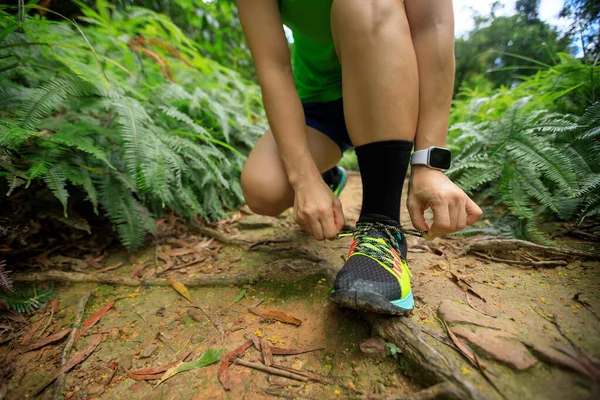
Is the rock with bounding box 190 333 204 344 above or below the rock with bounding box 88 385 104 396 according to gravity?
above

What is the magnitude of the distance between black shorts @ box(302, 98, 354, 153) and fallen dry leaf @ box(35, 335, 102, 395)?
5.48 feet

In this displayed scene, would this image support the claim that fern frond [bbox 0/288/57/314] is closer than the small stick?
No

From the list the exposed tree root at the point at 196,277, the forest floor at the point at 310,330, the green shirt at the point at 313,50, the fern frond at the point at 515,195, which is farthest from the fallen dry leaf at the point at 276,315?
the fern frond at the point at 515,195

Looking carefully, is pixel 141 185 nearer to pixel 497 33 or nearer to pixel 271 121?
pixel 271 121

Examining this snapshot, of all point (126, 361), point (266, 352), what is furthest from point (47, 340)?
point (266, 352)

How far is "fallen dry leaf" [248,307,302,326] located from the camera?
3.96 ft

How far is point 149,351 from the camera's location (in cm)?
113

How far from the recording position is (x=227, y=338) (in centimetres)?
116

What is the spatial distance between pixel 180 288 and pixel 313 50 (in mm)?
1700

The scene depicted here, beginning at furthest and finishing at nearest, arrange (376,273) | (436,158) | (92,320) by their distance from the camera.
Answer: (92,320), (436,158), (376,273)

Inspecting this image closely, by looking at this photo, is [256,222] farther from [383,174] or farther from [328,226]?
[383,174]

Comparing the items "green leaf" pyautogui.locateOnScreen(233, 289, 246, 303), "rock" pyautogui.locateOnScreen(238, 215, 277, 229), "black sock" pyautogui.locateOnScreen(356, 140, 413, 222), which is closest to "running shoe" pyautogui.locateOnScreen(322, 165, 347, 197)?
"rock" pyautogui.locateOnScreen(238, 215, 277, 229)

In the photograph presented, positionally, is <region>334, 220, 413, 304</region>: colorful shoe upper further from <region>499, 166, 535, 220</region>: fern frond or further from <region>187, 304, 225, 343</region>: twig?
<region>499, 166, 535, 220</region>: fern frond

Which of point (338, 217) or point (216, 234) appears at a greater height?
point (338, 217)
